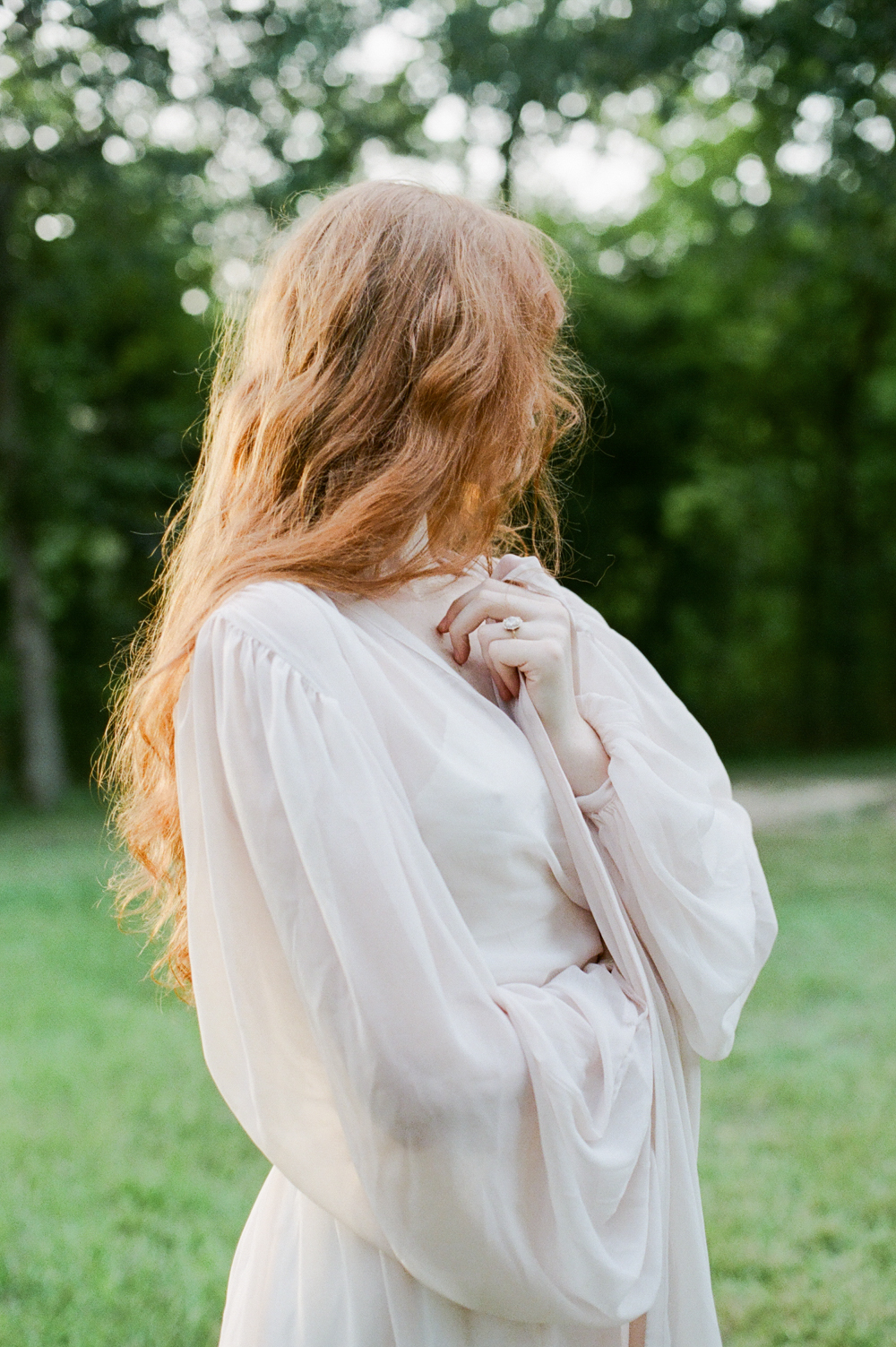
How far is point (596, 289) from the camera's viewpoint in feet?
59.1

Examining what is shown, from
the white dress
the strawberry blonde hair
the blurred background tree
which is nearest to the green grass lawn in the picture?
the white dress

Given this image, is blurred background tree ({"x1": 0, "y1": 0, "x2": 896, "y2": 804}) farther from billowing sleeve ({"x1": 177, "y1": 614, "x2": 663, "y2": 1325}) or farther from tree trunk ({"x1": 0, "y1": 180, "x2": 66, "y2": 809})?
billowing sleeve ({"x1": 177, "y1": 614, "x2": 663, "y2": 1325})

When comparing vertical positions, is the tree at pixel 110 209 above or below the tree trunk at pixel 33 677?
above

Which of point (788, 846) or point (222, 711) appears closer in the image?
point (222, 711)

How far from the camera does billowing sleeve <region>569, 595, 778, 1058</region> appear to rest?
1.45 meters

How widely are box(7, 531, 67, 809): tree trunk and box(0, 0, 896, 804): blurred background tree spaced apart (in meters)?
0.04

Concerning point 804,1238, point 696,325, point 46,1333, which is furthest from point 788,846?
point 696,325

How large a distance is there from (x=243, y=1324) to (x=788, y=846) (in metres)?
9.60

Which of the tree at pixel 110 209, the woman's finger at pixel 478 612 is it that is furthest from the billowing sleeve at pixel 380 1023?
the tree at pixel 110 209

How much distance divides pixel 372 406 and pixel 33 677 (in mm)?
14924

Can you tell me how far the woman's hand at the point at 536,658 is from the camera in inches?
56.7

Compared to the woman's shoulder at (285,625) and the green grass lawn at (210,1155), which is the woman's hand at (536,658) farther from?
the green grass lawn at (210,1155)

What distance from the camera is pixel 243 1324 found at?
53.8 inches

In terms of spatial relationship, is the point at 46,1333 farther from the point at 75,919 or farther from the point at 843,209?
the point at 843,209
